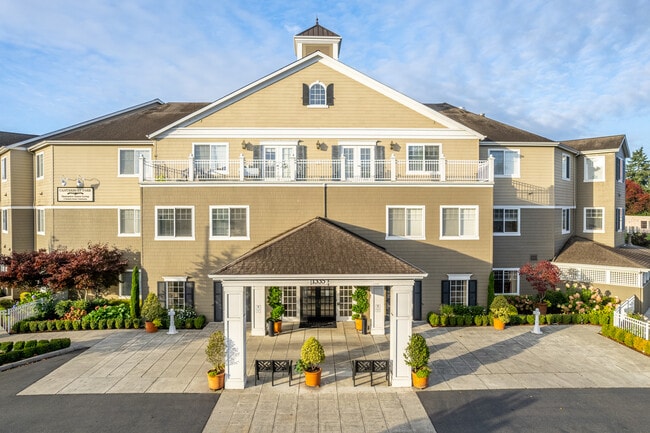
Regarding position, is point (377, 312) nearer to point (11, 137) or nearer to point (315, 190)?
point (315, 190)

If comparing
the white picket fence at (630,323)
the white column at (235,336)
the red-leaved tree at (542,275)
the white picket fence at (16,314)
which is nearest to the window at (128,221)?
the white picket fence at (16,314)

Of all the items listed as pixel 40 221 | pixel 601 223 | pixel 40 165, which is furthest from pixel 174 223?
pixel 601 223

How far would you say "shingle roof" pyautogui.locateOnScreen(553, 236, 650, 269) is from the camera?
20.0 metres

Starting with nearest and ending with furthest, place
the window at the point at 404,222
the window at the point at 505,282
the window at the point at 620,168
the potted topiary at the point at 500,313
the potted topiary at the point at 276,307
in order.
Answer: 1. the potted topiary at the point at 276,307
2. the potted topiary at the point at 500,313
3. the window at the point at 404,222
4. the window at the point at 505,282
5. the window at the point at 620,168

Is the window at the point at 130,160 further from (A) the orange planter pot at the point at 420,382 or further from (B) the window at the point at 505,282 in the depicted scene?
(B) the window at the point at 505,282

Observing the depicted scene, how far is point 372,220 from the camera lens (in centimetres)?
1842

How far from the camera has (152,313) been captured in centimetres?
1702

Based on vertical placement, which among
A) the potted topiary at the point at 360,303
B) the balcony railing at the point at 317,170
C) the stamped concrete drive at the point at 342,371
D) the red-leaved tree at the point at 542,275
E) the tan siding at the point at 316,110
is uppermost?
the tan siding at the point at 316,110

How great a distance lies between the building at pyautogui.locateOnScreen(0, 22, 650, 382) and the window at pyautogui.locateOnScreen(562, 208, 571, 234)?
190mm

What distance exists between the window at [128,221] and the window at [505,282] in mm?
20420

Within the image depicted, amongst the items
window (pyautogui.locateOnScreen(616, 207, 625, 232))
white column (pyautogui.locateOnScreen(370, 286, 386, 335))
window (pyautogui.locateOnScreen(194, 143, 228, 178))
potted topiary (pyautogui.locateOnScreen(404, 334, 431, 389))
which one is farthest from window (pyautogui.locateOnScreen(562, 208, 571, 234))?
window (pyautogui.locateOnScreen(194, 143, 228, 178))

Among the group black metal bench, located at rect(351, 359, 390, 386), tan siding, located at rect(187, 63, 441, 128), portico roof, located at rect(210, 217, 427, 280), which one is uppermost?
tan siding, located at rect(187, 63, 441, 128)

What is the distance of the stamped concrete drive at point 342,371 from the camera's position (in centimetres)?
1001

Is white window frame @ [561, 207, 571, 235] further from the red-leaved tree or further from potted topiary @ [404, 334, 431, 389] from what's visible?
potted topiary @ [404, 334, 431, 389]
